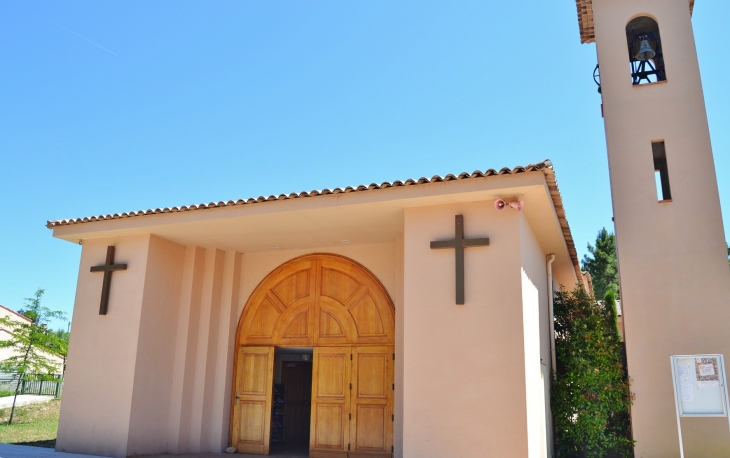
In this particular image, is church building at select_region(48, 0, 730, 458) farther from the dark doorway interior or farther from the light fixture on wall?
the dark doorway interior

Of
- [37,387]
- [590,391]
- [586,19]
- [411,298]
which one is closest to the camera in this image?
[411,298]

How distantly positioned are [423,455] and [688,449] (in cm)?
423

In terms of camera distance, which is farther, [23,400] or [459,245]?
[23,400]

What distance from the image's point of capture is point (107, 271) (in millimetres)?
10969

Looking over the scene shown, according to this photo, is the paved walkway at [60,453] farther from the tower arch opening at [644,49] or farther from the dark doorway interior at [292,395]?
the tower arch opening at [644,49]

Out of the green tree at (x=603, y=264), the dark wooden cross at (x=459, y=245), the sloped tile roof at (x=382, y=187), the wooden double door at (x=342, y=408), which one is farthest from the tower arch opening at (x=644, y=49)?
the green tree at (x=603, y=264)

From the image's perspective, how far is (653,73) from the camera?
10992 millimetres

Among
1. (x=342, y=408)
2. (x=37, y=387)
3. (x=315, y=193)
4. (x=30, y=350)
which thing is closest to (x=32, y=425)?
(x=30, y=350)

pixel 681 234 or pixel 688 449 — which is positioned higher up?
pixel 681 234

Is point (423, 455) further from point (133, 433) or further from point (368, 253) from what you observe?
point (133, 433)

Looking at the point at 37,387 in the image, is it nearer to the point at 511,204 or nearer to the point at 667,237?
the point at 511,204

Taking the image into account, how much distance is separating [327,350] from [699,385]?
5.93 meters

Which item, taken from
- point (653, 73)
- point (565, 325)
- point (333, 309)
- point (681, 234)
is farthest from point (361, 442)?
point (653, 73)

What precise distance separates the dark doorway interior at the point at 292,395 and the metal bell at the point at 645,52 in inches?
352
